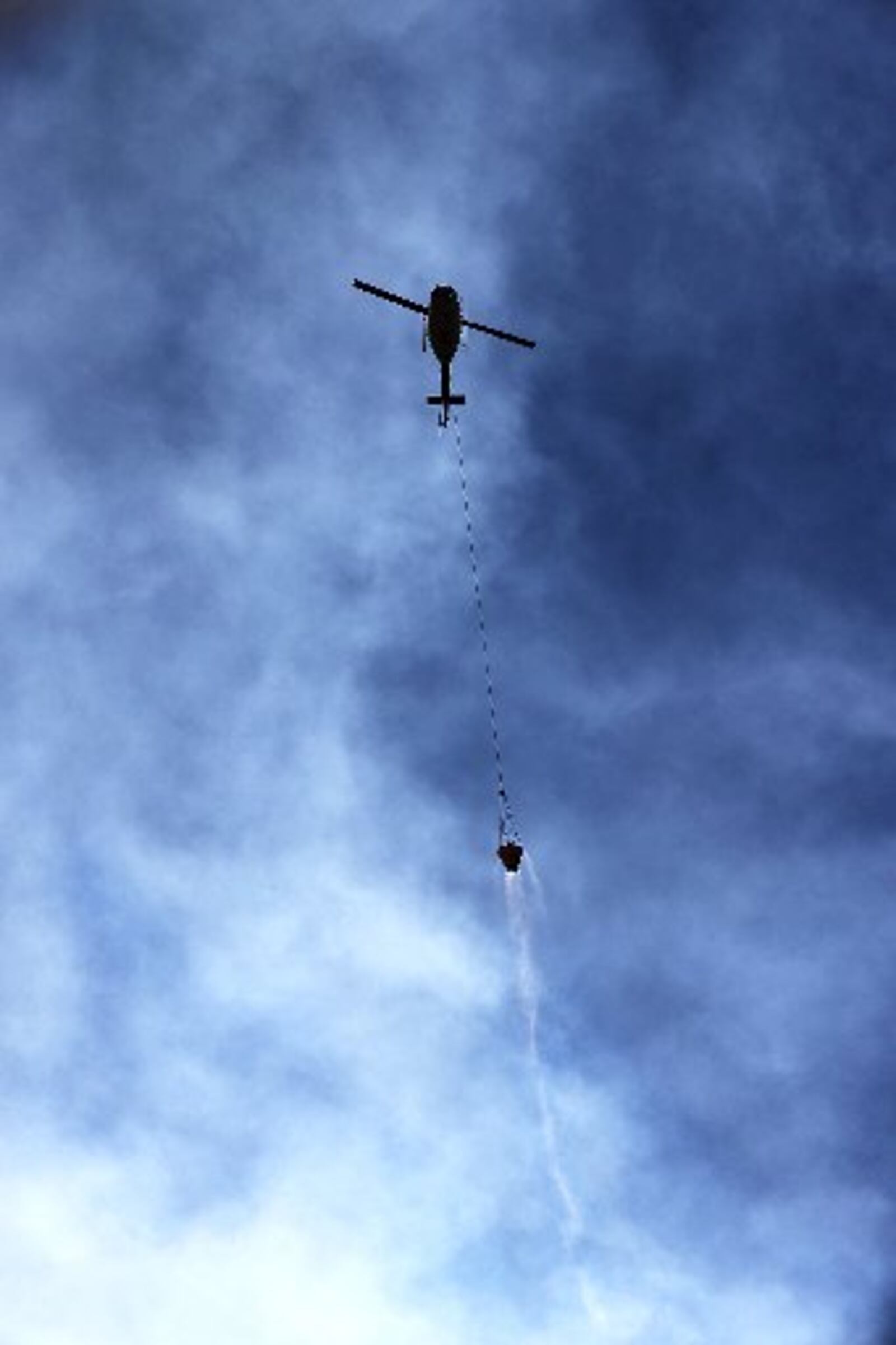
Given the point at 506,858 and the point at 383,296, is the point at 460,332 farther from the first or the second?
the point at 506,858

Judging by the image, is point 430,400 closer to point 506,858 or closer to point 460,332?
point 460,332

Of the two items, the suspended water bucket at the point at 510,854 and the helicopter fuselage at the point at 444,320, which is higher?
the helicopter fuselage at the point at 444,320

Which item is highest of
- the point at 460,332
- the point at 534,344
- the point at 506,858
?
the point at 460,332

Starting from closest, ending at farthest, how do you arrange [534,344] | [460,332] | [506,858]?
[506,858] → [534,344] → [460,332]

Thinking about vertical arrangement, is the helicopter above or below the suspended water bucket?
above

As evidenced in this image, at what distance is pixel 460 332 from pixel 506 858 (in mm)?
27630

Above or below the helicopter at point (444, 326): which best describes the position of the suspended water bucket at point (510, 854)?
below

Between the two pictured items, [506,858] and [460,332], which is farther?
[460,332]

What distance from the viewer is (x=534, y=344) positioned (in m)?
58.1

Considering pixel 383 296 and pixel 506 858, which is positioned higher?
pixel 383 296

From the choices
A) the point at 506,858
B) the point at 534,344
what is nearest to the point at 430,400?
the point at 534,344

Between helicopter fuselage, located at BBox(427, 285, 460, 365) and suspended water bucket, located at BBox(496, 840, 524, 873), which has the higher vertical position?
helicopter fuselage, located at BBox(427, 285, 460, 365)

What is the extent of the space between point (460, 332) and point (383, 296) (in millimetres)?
6222

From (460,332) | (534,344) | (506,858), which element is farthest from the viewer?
(460,332)
